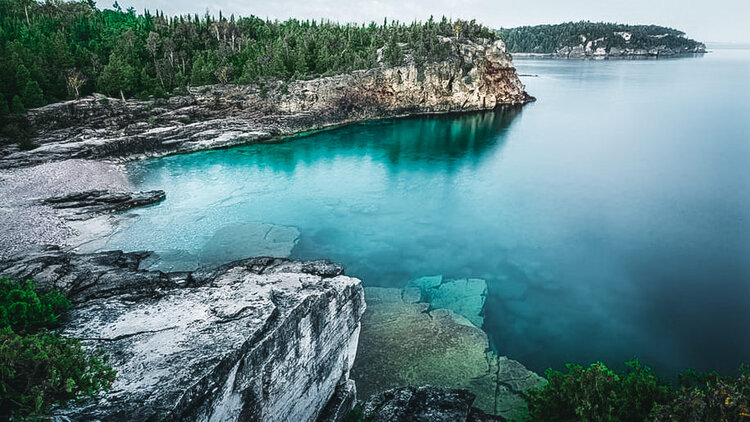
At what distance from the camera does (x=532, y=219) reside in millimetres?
35156

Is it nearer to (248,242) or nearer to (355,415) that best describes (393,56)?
(248,242)

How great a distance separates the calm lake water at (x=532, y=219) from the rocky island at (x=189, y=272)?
13.2ft

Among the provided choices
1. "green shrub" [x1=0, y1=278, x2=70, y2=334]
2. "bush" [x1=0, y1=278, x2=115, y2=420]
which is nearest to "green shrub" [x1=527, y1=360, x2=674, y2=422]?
"bush" [x1=0, y1=278, x2=115, y2=420]

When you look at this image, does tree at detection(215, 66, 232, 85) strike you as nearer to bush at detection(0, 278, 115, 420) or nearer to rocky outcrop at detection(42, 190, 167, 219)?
rocky outcrop at detection(42, 190, 167, 219)

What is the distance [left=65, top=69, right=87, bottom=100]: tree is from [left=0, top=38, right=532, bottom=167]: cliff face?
7.48ft

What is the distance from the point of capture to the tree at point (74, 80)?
5191 cm

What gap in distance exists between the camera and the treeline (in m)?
52.4

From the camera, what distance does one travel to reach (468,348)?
19344 millimetres

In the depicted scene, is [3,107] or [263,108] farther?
[263,108]

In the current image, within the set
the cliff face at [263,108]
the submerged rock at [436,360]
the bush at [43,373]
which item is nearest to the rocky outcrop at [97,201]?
the cliff face at [263,108]

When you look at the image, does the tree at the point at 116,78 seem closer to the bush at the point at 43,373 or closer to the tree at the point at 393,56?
the tree at the point at 393,56

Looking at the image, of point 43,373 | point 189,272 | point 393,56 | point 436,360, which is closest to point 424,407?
point 436,360

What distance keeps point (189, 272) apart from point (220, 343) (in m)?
9.77

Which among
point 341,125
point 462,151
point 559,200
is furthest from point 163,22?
point 559,200
